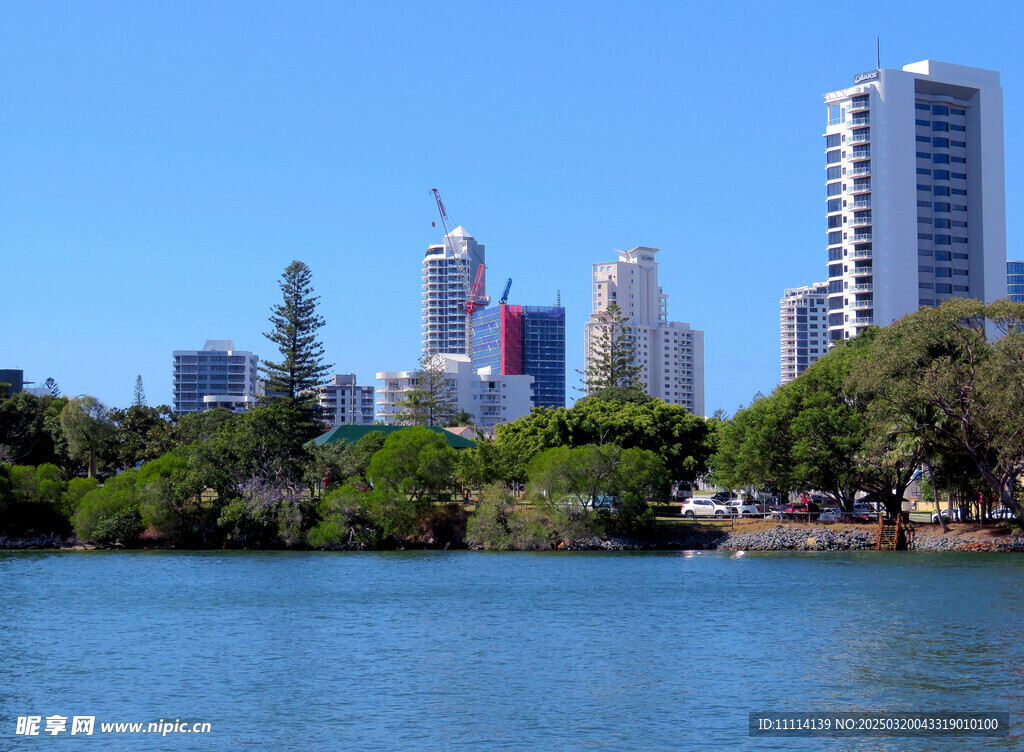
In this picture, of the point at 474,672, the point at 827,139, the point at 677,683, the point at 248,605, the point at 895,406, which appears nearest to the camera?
the point at 677,683

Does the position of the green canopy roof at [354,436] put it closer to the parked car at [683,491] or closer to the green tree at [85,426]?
the green tree at [85,426]

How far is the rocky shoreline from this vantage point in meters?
56.4

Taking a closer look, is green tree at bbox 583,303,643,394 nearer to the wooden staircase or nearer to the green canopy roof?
the green canopy roof

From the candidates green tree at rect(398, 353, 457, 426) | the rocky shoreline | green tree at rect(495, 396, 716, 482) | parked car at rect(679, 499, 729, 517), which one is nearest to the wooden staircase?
the rocky shoreline

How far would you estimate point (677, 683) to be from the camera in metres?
24.9

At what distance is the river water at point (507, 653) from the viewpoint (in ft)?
68.9

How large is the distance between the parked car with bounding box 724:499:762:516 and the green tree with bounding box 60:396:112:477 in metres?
48.1

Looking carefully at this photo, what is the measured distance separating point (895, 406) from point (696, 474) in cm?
2231

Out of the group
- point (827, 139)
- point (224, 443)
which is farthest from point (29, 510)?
point (827, 139)

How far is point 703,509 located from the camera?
235 feet

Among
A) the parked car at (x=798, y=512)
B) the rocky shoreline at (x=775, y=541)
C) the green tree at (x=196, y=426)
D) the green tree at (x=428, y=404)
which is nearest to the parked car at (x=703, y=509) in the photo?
the parked car at (x=798, y=512)

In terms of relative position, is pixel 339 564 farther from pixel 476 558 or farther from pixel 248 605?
pixel 248 605

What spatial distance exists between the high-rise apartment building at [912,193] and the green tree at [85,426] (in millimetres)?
73238

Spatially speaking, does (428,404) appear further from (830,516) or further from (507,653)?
(507,653)
